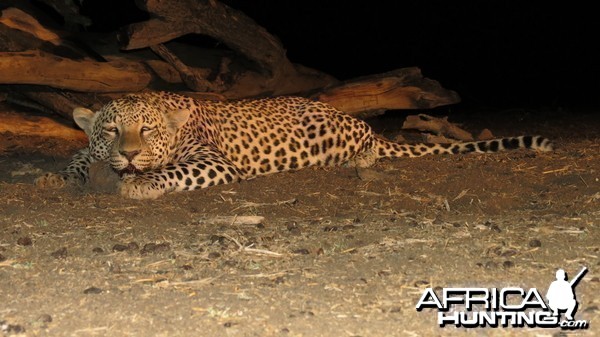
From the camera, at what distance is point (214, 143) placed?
8320mm

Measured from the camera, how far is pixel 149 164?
758 centimetres

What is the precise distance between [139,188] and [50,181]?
1.03 m

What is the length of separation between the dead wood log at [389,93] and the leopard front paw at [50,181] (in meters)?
3.65

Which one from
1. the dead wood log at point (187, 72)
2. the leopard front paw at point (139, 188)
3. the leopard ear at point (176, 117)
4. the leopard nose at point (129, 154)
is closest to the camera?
the leopard front paw at point (139, 188)

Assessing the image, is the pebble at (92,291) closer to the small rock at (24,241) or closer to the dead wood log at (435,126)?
the small rock at (24,241)

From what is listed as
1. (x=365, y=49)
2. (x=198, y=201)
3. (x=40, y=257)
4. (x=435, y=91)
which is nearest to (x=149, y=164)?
(x=198, y=201)

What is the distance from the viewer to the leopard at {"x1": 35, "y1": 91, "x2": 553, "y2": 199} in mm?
7445

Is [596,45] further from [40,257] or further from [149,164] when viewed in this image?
[40,257]

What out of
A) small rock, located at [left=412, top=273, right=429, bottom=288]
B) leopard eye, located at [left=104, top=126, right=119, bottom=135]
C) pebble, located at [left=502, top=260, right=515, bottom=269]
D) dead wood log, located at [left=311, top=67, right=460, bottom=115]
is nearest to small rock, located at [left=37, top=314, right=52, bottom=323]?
small rock, located at [left=412, top=273, right=429, bottom=288]

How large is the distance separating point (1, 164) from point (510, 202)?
15.8 ft

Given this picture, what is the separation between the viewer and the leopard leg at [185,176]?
693cm

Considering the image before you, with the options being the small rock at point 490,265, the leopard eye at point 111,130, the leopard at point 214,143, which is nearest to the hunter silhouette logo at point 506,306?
the small rock at point 490,265

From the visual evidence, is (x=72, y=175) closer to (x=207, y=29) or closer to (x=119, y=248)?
(x=207, y=29)

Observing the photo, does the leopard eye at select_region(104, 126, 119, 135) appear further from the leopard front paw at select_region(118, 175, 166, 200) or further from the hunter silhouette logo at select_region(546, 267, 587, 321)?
the hunter silhouette logo at select_region(546, 267, 587, 321)
